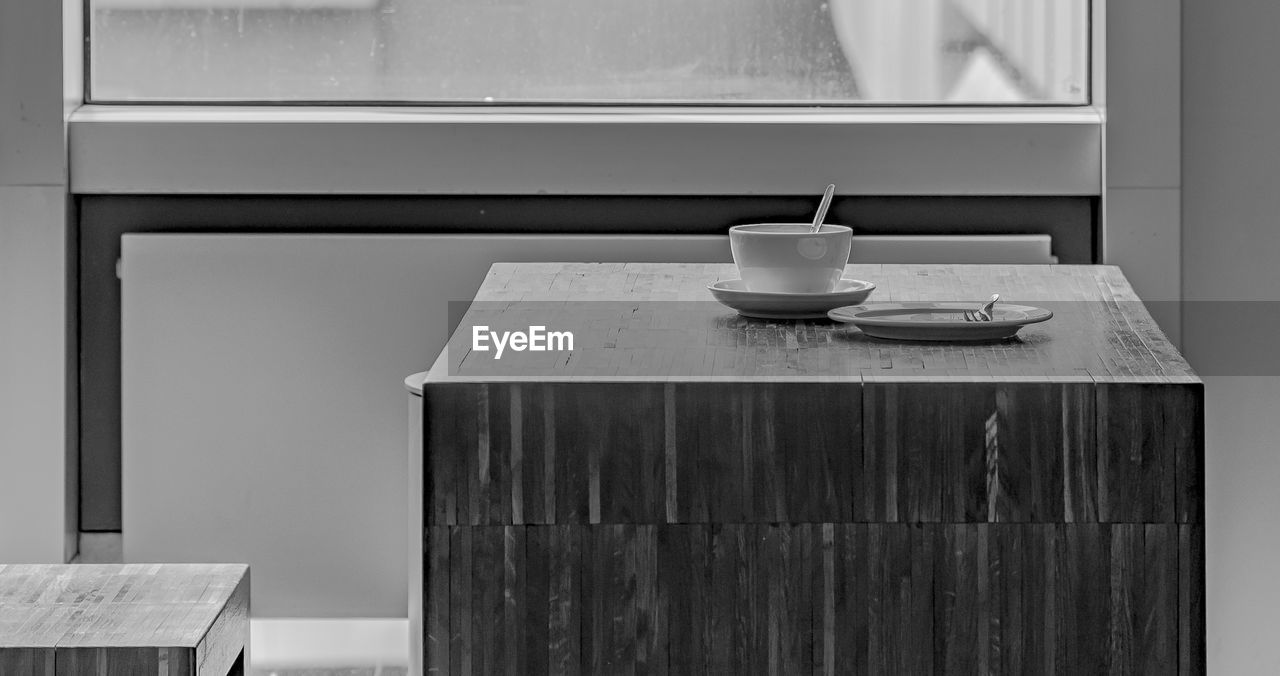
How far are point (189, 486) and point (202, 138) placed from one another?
0.55 metres

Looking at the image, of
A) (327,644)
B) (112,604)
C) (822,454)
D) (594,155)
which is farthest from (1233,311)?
(112,604)

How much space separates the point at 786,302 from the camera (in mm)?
1310

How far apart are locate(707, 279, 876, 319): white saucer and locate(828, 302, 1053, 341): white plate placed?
0.03 metres

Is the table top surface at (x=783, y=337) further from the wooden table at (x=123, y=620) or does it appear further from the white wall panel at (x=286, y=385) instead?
the white wall panel at (x=286, y=385)

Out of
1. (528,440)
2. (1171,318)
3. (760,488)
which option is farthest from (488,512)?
(1171,318)

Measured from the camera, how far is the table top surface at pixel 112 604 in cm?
119

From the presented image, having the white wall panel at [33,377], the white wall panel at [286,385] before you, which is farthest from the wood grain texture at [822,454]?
the white wall panel at [33,377]

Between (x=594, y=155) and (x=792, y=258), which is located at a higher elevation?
(x=594, y=155)

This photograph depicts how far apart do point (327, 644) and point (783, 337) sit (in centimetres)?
130

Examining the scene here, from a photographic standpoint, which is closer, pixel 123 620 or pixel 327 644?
pixel 123 620

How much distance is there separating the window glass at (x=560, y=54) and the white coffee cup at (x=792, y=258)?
3.07 feet

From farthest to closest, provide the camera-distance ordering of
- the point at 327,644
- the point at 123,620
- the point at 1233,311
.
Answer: the point at 327,644, the point at 1233,311, the point at 123,620

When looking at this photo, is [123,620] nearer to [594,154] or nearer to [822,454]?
[822,454]

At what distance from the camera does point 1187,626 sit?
→ 3.11ft
